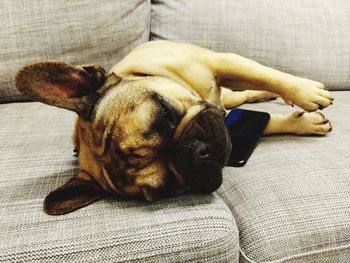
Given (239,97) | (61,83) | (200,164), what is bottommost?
(239,97)

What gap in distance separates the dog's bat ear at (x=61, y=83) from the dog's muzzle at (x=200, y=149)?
24 centimetres

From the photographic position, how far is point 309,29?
1.66m

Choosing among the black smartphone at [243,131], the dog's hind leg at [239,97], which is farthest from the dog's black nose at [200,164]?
the dog's hind leg at [239,97]

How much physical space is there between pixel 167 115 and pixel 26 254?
381 mm

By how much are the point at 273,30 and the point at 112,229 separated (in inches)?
45.2

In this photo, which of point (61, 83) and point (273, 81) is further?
point (273, 81)

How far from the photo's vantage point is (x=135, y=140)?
0.83m

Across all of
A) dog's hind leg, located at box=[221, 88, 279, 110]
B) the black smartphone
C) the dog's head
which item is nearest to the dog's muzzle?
the dog's head

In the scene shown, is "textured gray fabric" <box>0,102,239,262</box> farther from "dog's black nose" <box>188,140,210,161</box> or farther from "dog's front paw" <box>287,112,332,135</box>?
"dog's front paw" <box>287,112,332,135</box>

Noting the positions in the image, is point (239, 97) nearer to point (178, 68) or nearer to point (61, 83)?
point (178, 68)

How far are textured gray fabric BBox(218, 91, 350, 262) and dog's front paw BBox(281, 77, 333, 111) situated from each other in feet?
0.43

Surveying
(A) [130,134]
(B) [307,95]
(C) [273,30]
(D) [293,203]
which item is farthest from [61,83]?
(C) [273,30]

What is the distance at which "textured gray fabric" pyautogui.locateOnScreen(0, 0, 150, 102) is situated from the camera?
4.90ft

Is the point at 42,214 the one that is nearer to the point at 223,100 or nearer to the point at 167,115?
the point at 167,115
